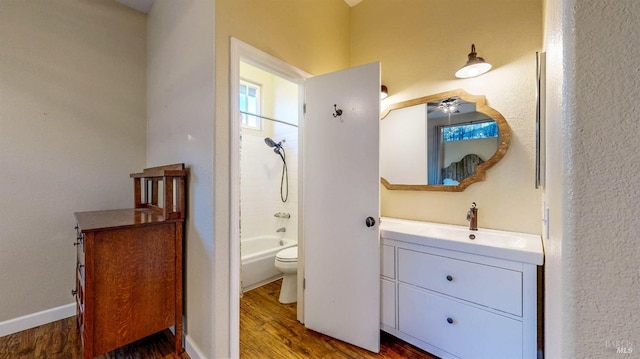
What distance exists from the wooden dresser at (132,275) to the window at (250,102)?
5.81 feet

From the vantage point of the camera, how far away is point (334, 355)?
171cm

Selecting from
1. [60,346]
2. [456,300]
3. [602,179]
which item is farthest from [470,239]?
[60,346]

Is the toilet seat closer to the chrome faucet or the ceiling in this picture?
the chrome faucet

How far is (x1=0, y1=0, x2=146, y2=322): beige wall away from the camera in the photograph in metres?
1.92

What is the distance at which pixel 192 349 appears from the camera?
167 centimetres

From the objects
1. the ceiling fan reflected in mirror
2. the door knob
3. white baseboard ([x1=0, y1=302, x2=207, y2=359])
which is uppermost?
the ceiling fan reflected in mirror

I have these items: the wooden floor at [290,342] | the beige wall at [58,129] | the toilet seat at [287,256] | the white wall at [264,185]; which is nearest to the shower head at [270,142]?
the white wall at [264,185]

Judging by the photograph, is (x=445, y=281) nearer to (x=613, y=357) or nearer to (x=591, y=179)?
(x=613, y=357)

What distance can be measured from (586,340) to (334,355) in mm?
1583

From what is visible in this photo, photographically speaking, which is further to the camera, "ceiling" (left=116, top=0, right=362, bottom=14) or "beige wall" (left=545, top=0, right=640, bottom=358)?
"ceiling" (left=116, top=0, right=362, bottom=14)

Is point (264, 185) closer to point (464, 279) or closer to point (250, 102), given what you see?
point (250, 102)

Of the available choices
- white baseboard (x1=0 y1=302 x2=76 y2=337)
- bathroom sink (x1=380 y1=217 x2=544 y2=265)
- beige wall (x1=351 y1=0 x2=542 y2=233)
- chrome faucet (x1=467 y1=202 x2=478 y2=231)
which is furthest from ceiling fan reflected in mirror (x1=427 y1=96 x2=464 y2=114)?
white baseboard (x1=0 y1=302 x2=76 y2=337)

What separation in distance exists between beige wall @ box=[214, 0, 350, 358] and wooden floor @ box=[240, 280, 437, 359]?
0.33 metres

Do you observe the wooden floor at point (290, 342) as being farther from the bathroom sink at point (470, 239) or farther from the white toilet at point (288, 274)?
the bathroom sink at point (470, 239)
